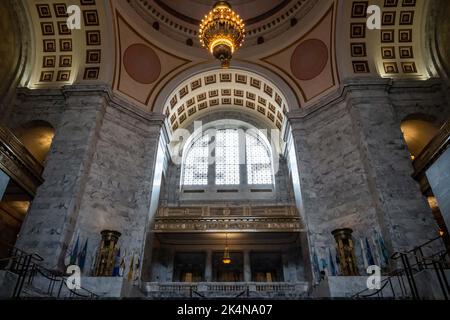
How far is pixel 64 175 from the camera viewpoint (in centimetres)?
988

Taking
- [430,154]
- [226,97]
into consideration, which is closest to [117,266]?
[430,154]

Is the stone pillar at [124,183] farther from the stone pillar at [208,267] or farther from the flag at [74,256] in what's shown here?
the stone pillar at [208,267]

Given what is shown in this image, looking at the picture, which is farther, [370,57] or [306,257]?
[370,57]

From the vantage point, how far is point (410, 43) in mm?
12172

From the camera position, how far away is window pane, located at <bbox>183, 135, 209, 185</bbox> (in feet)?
52.4

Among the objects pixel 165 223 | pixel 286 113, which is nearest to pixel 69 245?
pixel 165 223

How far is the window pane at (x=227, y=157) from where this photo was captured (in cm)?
1600

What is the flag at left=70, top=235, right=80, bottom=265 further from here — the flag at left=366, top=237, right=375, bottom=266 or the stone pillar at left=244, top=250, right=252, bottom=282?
the flag at left=366, top=237, right=375, bottom=266

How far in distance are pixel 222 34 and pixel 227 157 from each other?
31.0ft

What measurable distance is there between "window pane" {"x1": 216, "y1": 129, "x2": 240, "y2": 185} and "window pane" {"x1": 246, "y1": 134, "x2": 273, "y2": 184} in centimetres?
67

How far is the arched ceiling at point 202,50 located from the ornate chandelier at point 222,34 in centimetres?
588

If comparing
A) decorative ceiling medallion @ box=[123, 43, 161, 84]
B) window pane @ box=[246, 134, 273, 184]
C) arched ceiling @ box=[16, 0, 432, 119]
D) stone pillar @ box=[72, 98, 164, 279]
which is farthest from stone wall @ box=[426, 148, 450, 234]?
decorative ceiling medallion @ box=[123, 43, 161, 84]

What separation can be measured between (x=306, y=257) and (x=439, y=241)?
13.5 feet
